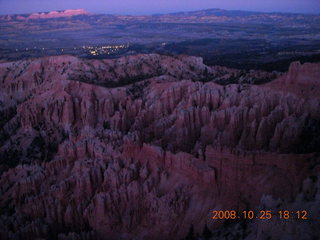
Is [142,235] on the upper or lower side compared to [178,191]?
lower

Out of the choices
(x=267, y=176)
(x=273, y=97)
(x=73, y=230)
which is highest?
(x=273, y=97)

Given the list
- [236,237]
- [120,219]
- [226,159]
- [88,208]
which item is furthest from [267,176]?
[88,208]

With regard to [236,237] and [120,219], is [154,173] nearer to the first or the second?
[120,219]

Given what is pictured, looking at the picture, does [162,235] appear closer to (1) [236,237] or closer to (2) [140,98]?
(1) [236,237]

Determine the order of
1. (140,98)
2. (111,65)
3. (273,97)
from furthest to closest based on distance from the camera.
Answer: (111,65) → (140,98) → (273,97)

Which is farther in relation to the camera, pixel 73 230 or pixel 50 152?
pixel 50 152

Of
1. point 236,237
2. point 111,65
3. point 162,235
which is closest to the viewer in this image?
point 236,237
